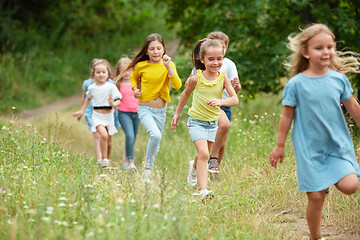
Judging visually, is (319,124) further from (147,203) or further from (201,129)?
(201,129)

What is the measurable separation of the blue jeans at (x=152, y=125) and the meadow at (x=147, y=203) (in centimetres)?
67

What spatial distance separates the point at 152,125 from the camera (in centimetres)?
595

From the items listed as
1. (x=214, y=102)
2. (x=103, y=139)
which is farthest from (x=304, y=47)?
(x=103, y=139)

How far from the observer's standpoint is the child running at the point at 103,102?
740cm

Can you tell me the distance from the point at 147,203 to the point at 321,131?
157 centimetres

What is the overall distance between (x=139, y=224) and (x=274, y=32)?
670 centimetres

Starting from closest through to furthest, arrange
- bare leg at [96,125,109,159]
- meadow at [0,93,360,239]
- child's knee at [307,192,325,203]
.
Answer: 1. meadow at [0,93,360,239]
2. child's knee at [307,192,325,203]
3. bare leg at [96,125,109,159]

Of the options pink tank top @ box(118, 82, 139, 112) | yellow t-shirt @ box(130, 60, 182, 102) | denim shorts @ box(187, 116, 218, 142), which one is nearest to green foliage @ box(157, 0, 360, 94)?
pink tank top @ box(118, 82, 139, 112)

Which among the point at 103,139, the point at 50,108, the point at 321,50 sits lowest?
the point at 103,139

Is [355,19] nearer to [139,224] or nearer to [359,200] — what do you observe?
[359,200]

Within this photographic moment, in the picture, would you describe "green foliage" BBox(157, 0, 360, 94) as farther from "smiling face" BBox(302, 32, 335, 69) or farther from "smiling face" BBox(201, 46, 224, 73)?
"smiling face" BBox(302, 32, 335, 69)

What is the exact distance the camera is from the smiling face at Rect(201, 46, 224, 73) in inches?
201

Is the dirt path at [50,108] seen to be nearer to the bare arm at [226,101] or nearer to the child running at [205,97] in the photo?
the child running at [205,97]

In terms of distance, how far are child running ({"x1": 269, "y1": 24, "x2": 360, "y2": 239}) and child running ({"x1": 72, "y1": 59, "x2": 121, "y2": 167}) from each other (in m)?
4.07
